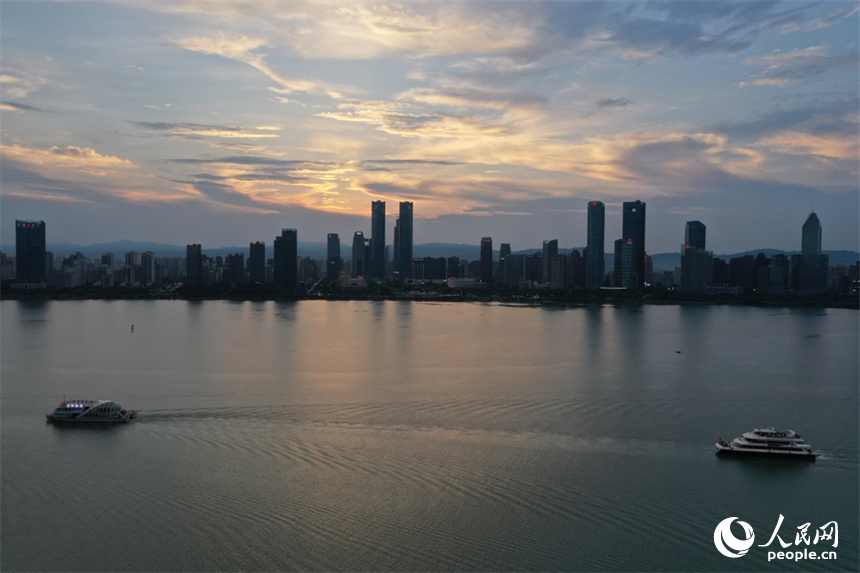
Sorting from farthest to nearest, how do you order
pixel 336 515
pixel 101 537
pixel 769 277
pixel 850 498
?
1. pixel 769 277
2. pixel 850 498
3. pixel 336 515
4. pixel 101 537

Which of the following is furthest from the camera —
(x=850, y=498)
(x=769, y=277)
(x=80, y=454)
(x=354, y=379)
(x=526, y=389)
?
(x=769, y=277)

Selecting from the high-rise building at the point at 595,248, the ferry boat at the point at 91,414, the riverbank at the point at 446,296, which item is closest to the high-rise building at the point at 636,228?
the high-rise building at the point at 595,248

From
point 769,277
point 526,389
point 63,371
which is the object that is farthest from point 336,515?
point 769,277

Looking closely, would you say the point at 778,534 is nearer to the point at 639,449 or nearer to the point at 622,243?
the point at 639,449

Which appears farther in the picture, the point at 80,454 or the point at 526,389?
the point at 526,389

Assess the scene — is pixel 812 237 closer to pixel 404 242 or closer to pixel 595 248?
pixel 595 248

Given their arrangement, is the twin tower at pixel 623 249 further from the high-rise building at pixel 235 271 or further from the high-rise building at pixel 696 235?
the high-rise building at pixel 235 271
